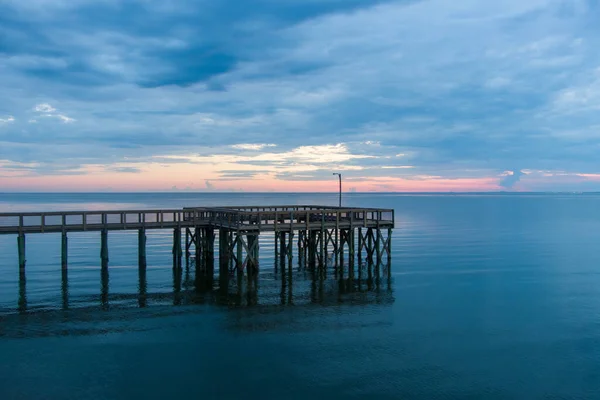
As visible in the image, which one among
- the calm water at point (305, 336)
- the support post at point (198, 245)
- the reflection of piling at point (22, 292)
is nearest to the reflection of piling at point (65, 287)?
the calm water at point (305, 336)

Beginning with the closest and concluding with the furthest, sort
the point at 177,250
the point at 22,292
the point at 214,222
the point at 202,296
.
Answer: the point at 202,296, the point at 22,292, the point at 214,222, the point at 177,250

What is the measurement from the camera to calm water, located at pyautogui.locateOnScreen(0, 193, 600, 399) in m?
16.2

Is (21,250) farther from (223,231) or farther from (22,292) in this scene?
(223,231)

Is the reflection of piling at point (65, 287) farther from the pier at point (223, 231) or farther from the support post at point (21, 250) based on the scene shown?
the support post at point (21, 250)

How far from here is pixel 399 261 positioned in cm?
4097

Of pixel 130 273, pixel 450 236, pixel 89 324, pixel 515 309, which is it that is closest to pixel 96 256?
pixel 130 273

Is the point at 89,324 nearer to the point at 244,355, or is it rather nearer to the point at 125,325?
the point at 125,325

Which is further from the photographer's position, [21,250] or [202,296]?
[21,250]

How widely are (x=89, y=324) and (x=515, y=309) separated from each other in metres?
20.5

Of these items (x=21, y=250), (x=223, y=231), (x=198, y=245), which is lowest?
(x=198, y=245)

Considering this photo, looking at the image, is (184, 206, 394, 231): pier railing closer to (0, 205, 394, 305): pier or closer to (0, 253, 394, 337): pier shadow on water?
(0, 205, 394, 305): pier

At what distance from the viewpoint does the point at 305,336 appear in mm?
20812

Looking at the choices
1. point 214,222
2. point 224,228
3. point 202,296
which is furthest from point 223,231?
point 202,296

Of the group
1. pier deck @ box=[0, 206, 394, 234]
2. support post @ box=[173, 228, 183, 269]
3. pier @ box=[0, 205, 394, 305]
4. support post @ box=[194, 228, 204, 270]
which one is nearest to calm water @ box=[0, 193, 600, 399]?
support post @ box=[173, 228, 183, 269]
